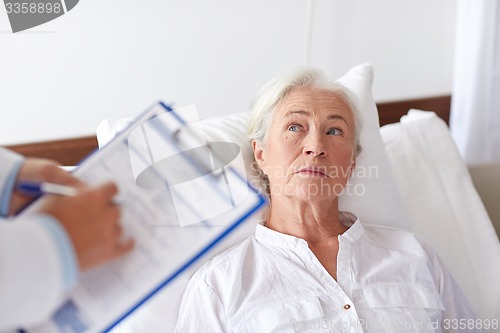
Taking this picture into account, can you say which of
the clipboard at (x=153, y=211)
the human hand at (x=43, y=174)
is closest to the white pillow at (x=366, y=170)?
the clipboard at (x=153, y=211)

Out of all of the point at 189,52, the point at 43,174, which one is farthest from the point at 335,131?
the point at 43,174

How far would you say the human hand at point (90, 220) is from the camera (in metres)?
0.70

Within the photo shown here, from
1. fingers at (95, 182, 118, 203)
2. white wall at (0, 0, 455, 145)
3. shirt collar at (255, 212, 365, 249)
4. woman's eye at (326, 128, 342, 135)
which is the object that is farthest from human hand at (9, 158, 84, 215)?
white wall at (0, 0, 455, 145)

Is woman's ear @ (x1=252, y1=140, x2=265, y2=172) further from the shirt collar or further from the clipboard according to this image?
the clipboard

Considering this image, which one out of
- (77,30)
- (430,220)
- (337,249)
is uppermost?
(77,30)

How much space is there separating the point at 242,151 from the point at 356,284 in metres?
0.51

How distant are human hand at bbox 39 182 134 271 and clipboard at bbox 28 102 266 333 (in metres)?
0.06

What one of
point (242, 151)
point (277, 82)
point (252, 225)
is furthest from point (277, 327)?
point (277, 82)

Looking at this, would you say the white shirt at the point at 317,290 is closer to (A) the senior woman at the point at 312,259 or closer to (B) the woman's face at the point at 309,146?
(A) the senior woman at the point at 312,259

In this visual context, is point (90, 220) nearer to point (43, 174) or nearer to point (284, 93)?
point (43, 174)

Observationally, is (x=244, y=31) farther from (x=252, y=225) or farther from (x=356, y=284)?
(x=356, y=284)

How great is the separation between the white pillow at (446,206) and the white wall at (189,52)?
0.41m

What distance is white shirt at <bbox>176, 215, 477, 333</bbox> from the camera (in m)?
1.33

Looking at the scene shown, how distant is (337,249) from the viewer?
4.87 ft
